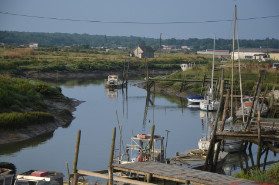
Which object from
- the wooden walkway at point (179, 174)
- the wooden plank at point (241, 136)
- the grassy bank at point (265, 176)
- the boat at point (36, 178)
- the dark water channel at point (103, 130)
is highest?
the wooden walkway at point (179, 174)

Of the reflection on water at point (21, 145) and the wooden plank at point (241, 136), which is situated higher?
the wooden plank at point (241, 136)

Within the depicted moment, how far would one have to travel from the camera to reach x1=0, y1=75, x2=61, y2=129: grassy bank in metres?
38.5

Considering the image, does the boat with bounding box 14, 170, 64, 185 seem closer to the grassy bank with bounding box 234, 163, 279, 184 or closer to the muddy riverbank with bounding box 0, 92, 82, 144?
the grassy bank with bounding box 234, 163, 279, 184

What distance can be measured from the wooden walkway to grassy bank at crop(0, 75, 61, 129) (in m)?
18.3

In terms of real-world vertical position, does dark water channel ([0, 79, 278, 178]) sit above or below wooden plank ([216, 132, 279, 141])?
below

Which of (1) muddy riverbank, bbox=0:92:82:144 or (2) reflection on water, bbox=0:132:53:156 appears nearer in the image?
(2) reflection on water, bbox=0:132:53:156

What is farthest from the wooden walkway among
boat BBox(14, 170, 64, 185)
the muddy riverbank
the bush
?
the bush

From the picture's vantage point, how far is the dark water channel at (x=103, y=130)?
109 feet

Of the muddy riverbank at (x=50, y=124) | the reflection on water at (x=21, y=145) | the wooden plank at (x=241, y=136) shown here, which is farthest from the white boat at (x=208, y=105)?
the wooden plank at (x=241, y=136)

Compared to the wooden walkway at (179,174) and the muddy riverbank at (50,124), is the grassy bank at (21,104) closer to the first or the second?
the muddy riverbank at (50,124)

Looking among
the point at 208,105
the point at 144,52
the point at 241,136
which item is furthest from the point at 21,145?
the point at 144,52

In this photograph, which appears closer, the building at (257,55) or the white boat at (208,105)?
the white boat at (208,105)

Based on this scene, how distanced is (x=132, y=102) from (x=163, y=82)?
16862 millimetres

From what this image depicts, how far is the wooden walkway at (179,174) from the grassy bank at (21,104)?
18313 millimetres
